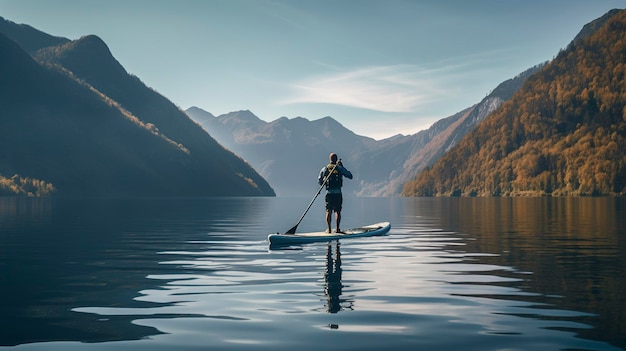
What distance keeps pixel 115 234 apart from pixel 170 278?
2291 cm

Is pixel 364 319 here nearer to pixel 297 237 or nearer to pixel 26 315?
pixel 26 315

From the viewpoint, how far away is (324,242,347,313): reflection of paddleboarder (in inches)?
607

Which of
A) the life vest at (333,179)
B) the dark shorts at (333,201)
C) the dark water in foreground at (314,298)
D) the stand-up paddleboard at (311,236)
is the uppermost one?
the life vest at (333,179)

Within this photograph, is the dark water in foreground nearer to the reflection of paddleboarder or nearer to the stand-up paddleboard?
the reflection of paddleboarder

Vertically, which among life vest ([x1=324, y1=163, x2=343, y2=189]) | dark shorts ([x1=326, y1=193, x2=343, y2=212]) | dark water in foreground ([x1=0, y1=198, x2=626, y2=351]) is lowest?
dark water in foreground ([x1=0, y1=198, x2=626, y2=351])

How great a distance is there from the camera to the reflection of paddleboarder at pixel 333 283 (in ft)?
50.6

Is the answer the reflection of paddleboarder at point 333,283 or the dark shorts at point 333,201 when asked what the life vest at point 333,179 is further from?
the reflection of paddleboarder at point 333,283

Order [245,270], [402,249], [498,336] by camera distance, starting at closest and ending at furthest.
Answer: [498,336] → [245,270] → [402,249]

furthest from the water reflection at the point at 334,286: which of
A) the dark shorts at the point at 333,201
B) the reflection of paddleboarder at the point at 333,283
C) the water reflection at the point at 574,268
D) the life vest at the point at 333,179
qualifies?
the life vest at the point at 333,179

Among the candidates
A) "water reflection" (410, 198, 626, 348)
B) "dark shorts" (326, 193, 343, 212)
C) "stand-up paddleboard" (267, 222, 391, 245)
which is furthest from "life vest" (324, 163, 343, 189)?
A: "water reflection" (410, 198, 626, 348)

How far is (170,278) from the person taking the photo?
20609mm

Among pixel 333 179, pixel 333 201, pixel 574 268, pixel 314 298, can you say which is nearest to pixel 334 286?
pixel 314 298

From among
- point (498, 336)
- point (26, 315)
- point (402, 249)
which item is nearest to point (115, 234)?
point (402, 249)

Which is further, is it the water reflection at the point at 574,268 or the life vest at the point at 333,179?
the life vest at the point at 333,179
